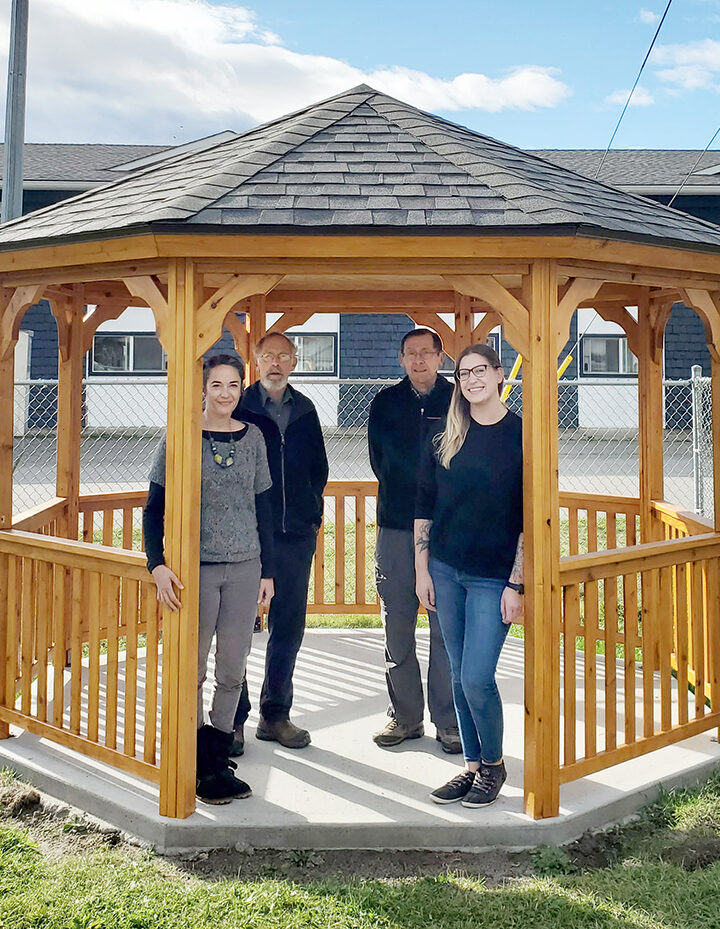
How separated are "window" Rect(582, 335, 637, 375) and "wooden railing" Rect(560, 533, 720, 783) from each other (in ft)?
47.3

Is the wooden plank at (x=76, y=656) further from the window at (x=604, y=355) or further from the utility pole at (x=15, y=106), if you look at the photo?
the window at (x=604, y=355)

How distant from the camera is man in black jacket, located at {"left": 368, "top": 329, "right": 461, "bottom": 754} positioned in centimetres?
421

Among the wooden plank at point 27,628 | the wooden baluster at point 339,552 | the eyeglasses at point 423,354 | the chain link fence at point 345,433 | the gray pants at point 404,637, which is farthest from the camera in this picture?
the chain link fence at point 345,433

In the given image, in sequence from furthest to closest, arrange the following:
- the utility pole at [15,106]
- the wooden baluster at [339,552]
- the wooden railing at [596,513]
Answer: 1. the utility pole at [15,106]
2. the wooden baluster at [339,552]
3. the wooden railing at [596,513]

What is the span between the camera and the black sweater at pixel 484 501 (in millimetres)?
3527

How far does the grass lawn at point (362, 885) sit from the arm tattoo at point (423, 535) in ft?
4.15

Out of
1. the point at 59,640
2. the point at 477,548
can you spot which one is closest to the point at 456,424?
the point at 477,548

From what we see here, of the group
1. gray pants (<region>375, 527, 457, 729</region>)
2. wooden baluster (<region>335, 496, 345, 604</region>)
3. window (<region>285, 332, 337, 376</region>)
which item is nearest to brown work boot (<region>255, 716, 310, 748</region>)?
gray pants (<region>375, 527, 457, 729</region>)

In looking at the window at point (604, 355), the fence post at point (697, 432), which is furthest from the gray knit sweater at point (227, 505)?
the window at point (604, 355)

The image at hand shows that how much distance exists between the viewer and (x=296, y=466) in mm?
4250

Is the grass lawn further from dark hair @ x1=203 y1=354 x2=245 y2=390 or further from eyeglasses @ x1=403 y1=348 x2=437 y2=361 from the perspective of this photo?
eyeglasses @ x1=403 y1=348 x2=437 y2=361

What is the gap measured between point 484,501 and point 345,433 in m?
13.1

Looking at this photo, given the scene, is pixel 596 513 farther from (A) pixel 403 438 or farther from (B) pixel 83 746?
(B) pixel 83 746

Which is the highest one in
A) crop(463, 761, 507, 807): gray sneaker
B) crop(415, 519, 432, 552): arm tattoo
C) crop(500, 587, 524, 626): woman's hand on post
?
crop(415, 519, 432, 552): arm tattoo
